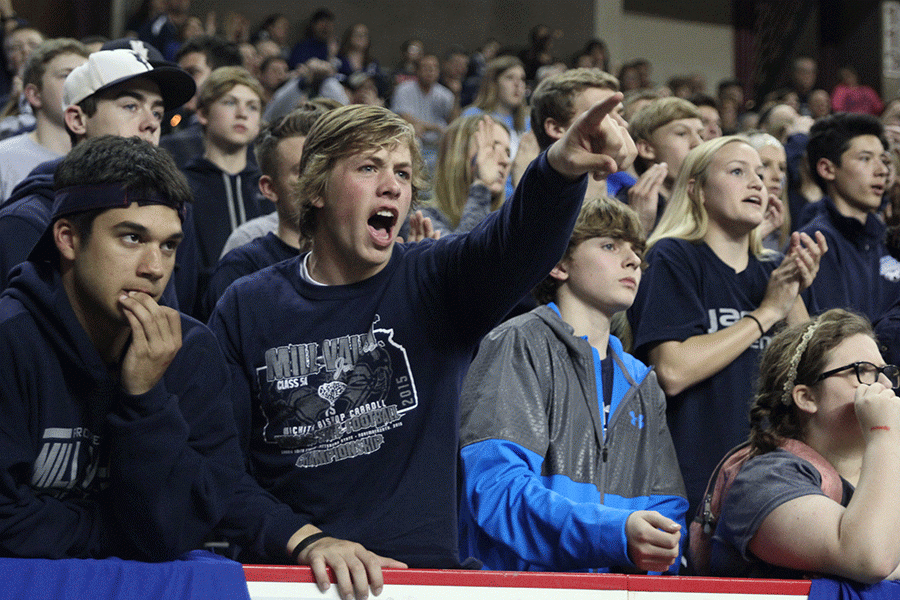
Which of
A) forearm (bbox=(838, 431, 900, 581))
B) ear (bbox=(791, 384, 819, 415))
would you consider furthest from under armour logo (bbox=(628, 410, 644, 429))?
forearm (bbox=(838, 431, 900, 581))

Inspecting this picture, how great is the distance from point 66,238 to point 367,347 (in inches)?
29.6

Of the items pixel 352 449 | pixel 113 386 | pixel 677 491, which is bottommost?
pixel 677 491

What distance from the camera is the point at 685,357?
146 inches

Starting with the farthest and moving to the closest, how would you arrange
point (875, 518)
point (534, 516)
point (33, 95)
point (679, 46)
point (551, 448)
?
point (679, 46) → point (33, 95) → point (551, 448) → point (534, 516) → point (875, 518)

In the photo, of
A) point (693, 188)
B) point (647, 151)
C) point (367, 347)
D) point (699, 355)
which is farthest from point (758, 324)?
point (367, 347)

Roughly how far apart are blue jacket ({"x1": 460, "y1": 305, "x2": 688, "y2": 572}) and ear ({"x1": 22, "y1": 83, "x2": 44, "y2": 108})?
2.70 metres

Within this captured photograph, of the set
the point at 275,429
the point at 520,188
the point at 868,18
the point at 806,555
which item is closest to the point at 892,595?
the point at 806,555

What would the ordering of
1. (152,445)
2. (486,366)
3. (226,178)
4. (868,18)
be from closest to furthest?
(152,445) < (486,366) < (226,178) < (868,18)

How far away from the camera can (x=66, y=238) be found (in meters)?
2.43

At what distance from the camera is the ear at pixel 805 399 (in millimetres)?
2930

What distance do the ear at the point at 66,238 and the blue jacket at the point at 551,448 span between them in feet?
4.14

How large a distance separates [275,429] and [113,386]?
424mm

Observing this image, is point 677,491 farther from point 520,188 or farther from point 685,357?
point 520,188

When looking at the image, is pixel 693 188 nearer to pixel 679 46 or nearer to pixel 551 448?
pixel 551 448
